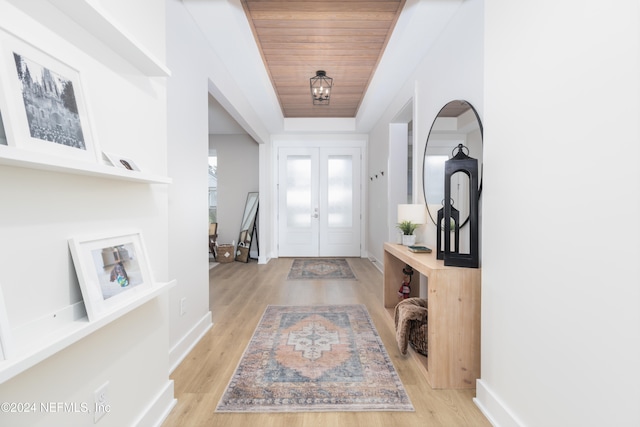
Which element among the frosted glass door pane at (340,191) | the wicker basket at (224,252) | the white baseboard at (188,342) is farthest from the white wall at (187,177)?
the frosted glass door pane at (340,191)

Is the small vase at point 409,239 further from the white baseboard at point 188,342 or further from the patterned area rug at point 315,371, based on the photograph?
the white baseboard at point 188,342

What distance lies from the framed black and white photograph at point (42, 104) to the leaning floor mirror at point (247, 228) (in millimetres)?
4948

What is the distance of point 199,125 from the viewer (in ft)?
8.30

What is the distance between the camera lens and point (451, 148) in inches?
91.3

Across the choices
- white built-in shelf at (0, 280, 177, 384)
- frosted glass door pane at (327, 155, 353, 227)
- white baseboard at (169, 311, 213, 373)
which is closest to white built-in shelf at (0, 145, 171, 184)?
white built-in shelf at (0, 280, 177, 384)

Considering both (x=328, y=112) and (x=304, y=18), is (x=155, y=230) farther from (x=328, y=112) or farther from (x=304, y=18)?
(x=328, y=112)

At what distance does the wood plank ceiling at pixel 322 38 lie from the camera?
2475 mm

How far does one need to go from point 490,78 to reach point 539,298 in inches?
44.4

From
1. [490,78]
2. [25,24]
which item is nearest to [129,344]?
[25,24]

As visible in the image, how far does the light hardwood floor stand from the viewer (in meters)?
1.53

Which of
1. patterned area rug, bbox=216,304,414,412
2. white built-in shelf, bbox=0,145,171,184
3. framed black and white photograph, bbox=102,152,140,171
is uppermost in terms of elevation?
framed black and white photograph, bbox=102,152,140,171

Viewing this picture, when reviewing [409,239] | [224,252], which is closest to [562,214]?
[409,239]

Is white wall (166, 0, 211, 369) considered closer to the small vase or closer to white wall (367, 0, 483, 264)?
the small vase

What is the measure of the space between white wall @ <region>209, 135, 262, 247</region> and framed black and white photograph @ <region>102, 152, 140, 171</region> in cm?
515
